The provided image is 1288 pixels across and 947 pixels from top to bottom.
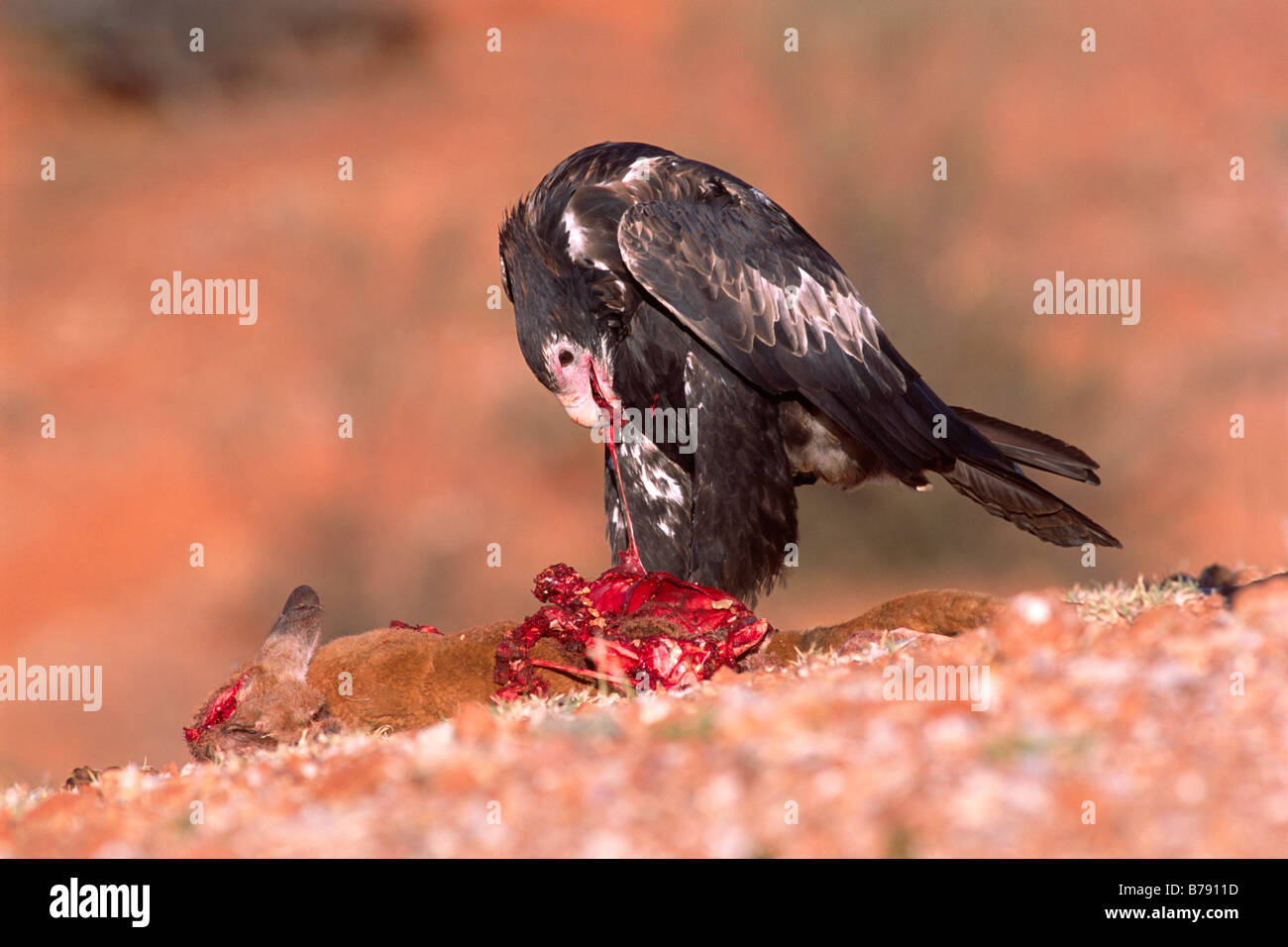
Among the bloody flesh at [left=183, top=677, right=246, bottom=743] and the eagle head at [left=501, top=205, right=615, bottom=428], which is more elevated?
the eagle head at [left=501, top=205, right=615, bottom=428]

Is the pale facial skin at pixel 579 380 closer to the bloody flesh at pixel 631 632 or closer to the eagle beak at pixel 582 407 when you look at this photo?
the eagle beak at pixel 582 407

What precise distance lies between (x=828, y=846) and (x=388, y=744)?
1559mm

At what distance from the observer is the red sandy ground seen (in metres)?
1.86

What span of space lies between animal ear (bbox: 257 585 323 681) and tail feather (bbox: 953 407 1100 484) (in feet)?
10.6

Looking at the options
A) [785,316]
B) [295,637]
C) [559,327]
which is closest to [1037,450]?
[785,316]

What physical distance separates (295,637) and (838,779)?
98.4 inches

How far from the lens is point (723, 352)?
15.9 ft

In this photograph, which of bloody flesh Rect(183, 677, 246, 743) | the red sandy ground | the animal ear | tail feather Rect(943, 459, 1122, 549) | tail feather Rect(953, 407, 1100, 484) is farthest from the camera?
tail feather Rect(953, 407, 1100, 484)

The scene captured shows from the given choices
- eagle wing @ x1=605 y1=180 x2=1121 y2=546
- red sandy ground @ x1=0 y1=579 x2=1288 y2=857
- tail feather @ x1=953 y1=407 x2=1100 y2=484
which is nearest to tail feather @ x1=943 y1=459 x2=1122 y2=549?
eagle wing @ x1=605 y1=180 x2=1121 y2=546

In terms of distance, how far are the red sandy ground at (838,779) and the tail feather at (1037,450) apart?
8.26 ft

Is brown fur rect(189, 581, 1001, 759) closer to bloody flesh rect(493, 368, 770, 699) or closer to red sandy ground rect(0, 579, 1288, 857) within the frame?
bloody flesh rect(493, 368, 770, 699)

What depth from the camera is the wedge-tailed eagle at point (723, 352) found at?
4820mm

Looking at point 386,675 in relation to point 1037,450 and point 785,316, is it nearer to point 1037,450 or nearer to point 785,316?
point 785,316
